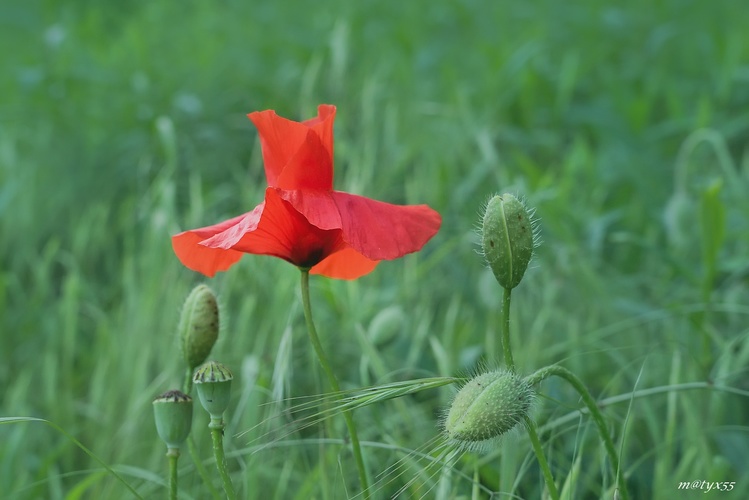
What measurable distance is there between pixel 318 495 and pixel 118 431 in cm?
47

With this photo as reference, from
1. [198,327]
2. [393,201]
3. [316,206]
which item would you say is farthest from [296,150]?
[393,201]

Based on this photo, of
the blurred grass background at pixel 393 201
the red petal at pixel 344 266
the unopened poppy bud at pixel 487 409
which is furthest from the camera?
the blurred grass background at pixel 393 201

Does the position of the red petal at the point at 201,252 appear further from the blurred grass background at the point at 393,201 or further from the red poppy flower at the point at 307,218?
the blurred grass background at the point at 393,201

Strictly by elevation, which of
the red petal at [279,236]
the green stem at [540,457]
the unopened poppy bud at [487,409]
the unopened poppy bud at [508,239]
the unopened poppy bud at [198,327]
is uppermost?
the red petal at [279,236]

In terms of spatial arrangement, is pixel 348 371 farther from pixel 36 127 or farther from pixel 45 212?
pixel 36 127

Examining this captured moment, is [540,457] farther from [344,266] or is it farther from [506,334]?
[344,266]

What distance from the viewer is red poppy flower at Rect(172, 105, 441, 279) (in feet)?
2.78

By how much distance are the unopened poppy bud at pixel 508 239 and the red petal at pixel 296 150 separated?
6.7 inches

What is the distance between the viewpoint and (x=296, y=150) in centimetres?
90

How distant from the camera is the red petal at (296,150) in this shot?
2.90 ft

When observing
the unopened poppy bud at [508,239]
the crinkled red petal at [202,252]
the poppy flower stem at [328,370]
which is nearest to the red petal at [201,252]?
the crinkled red petal at [202,252]

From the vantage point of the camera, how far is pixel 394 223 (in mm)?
886

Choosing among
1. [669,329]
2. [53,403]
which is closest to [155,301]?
[53,403]

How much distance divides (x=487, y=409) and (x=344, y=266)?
32cm
